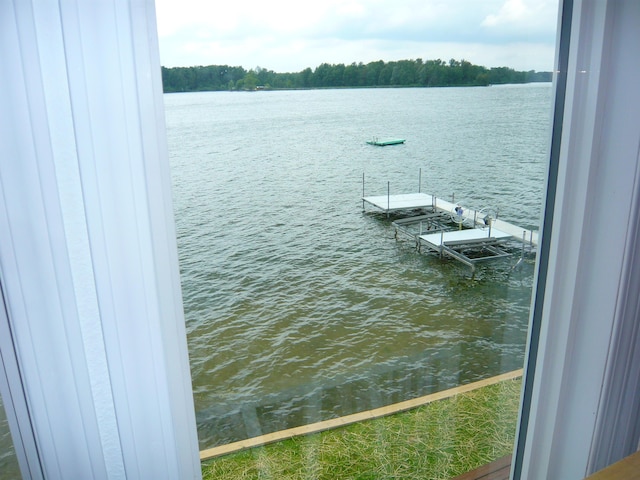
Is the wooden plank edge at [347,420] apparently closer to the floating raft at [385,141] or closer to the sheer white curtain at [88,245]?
the sheer white curtain at [88,245]

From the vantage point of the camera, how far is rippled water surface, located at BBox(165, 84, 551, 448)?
3.31 ft

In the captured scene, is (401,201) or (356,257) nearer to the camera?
(401,201)

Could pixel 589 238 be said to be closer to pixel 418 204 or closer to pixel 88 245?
pixel 88 245

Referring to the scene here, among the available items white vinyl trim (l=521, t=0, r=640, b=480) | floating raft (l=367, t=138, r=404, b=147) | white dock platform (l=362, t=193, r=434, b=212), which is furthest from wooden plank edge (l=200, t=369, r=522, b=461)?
floating raft (l=367, t=138, r=404, b=147)

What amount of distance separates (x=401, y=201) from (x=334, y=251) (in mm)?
→ 823

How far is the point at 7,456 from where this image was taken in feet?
1.60

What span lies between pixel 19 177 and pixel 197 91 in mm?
356

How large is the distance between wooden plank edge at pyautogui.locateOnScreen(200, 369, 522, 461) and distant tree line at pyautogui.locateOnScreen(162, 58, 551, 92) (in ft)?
2.01

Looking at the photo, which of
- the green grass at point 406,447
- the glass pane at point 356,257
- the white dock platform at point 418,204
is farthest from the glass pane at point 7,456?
the white dock platform at point 418,204

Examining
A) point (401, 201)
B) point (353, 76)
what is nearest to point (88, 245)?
point (353, 76)

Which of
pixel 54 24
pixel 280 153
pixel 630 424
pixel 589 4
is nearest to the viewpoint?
pixel 54 24

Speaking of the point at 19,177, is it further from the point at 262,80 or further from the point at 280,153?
the point at 280,153

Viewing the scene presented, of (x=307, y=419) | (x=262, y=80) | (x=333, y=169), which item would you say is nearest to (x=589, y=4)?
(x=262, y=80)

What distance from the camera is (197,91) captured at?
2.34 ft
